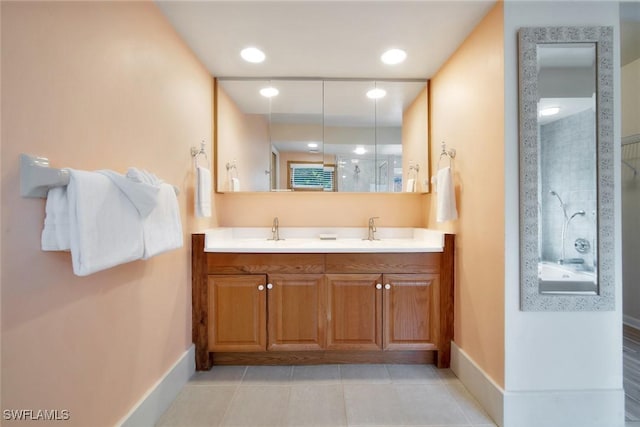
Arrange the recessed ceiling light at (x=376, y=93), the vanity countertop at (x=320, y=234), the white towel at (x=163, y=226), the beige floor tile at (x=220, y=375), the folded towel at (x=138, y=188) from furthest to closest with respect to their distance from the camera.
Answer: the recessed ceiling light at (x=376, y=93) → the vanity countertop at (x=320, y=234) → the beige floor tile at (x=220, y=375) → the white towel at (x=163, y=226) → the folded towel at (x=138, y=188)

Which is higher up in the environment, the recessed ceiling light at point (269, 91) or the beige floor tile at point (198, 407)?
the recessed ceiling light at point (269, 91)

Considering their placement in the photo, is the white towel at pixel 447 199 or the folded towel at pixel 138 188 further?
the white towel at pixel 447 199

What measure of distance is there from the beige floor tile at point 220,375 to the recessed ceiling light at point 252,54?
2.12 meters

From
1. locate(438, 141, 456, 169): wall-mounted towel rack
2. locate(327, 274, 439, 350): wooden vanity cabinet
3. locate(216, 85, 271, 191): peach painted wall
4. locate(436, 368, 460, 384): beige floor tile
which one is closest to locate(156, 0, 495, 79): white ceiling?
locate(216, 85, 271, 191): peach painted wall

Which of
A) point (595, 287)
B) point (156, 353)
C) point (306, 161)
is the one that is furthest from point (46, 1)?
point (595, 287)

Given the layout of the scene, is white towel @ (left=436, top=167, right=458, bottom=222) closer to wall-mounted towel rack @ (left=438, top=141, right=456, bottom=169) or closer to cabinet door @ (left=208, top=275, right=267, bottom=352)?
wall-mounted towel rack @ (left=438, top=141, right=456, bottom=169)

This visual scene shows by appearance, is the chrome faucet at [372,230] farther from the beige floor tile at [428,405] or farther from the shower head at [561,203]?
the shower head at [561,203]

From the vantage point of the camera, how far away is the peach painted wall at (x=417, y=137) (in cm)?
233

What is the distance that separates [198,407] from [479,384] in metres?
1.56

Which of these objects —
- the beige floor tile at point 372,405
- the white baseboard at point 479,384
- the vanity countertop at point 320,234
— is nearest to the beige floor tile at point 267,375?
the beige floor tile at point 372,405

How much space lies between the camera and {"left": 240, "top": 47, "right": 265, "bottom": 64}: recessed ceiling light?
1898 mm

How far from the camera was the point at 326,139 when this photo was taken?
2.39 metres

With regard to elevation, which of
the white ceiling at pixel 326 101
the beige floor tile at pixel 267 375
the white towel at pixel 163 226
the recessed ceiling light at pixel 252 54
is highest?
the recessed ceiling light at pixel 252 54

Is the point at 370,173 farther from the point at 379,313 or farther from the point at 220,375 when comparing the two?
the point at 220,375
